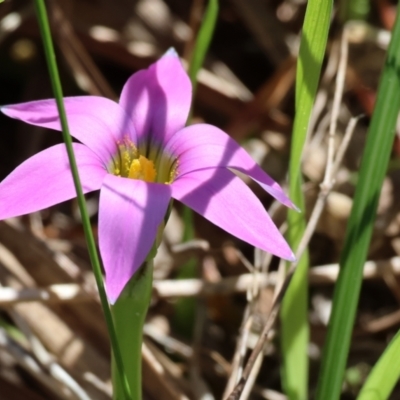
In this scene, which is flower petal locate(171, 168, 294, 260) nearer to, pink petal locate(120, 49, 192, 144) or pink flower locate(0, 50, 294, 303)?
pink flower locate(0, 50, 294, 303)

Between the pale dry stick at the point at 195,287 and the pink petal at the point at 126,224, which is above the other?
the pink petal at the point at 126,224

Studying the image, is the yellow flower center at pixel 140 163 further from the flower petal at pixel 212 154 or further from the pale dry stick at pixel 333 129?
the pale dry stick at pixel 333 129

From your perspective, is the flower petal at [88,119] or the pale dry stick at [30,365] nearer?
the flower petal at [88,119]

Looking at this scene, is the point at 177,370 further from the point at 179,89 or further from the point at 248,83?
the point at 248,83

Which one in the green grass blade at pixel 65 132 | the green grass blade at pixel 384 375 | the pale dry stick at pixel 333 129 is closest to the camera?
the green grass blade at pixel 65 132

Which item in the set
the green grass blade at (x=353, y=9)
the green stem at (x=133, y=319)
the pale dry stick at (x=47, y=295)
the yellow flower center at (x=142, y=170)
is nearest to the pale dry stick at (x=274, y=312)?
the green stem at (x=133, y=319)

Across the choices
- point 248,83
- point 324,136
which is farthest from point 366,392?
point 248,83
